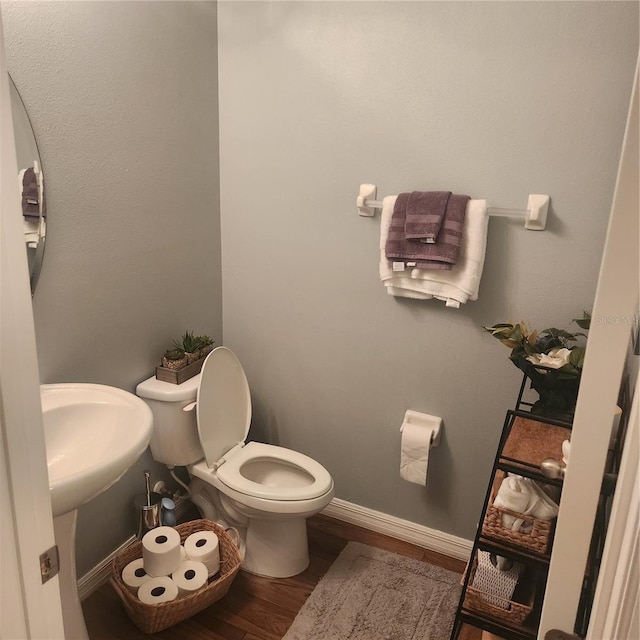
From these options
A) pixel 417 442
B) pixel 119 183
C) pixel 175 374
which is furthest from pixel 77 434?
pixel 417 442

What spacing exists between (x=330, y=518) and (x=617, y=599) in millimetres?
2011

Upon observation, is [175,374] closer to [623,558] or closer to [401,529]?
[401,529]

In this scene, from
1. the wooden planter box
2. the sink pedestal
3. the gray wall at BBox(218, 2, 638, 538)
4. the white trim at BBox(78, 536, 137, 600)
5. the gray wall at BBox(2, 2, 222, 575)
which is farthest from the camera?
the wooden planter box

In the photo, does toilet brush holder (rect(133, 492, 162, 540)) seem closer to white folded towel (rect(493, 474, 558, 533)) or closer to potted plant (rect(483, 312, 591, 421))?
white folded towel (rect(493, 474, 558, 533))

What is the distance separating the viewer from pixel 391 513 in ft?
8.04

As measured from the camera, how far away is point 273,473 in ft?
7.69

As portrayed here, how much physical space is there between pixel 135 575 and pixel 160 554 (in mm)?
130

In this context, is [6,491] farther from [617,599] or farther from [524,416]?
[524,416]

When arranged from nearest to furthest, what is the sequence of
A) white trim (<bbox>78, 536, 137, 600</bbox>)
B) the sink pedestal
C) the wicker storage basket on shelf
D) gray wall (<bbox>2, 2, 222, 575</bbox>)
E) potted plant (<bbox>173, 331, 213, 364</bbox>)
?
the wicker storage basket on shelf, the sink pedestal, gray wall (<bbox>2, 2, 222, 575</bbox>), white trim (<bbox>78, 536, 137, 600</bbox>), potted plant (<bbox>173, 331, 213, 364</bbox>)

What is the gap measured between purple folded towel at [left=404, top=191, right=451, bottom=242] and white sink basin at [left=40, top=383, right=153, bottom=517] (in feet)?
3.44

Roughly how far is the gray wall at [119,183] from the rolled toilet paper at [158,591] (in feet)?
1.00

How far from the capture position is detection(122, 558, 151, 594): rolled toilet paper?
1.89 meters

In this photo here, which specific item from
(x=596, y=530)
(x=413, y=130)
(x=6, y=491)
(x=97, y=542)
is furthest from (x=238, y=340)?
(x=6, y=491)

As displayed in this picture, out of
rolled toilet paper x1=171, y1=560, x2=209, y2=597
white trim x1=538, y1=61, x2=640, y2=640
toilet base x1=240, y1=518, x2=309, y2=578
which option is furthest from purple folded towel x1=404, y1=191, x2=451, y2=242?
rolled toilet paper x1=171, y1=560, x2=209, y2=597
